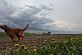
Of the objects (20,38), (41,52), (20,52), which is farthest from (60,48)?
(20,38)

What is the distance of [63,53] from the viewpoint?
515 centimetres

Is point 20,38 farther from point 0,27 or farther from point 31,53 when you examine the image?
point 31,53

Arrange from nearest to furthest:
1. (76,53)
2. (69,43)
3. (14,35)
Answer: (76,53)
(69,43)
(14,35)

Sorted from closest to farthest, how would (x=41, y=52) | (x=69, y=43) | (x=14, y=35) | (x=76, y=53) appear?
1. (x=76, y=53)
2. (x=41, y=52)
3. (x=69, y=43)
4. (x=14, y=35)

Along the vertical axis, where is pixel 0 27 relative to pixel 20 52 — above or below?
above

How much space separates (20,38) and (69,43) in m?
6.62

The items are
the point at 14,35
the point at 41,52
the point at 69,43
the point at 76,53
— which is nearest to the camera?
the point at 76,53

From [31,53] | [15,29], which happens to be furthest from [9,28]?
[31,53]

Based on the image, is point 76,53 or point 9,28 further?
point 9,28

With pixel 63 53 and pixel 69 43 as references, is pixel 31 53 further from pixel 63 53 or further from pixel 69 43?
pixel 69 43

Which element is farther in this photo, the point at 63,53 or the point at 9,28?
the point at 9,28

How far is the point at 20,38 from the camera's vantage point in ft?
41.7

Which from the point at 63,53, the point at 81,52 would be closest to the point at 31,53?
the point at 63,53

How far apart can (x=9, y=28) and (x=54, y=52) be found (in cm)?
792
